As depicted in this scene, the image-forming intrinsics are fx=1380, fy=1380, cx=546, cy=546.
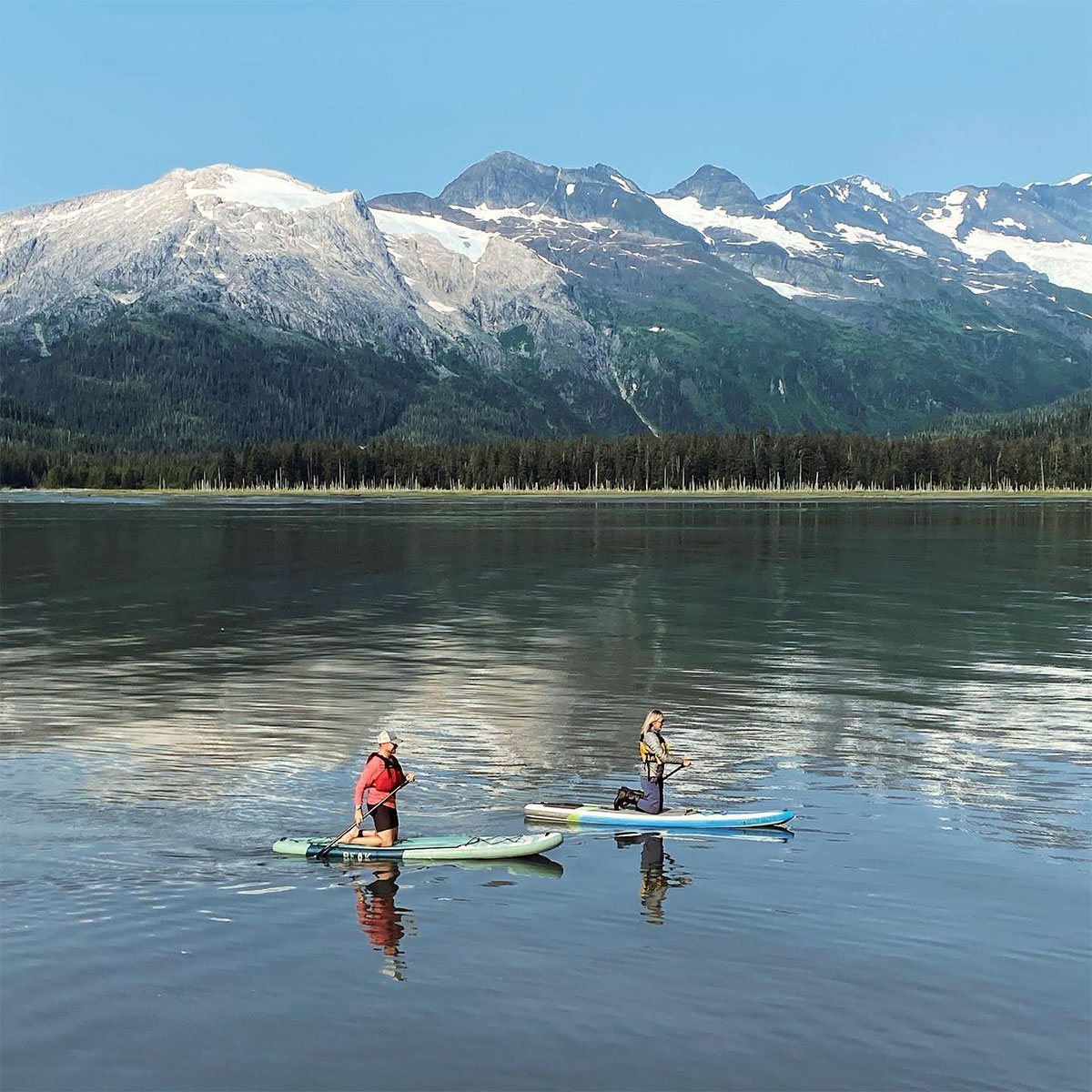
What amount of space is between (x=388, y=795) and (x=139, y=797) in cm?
1026

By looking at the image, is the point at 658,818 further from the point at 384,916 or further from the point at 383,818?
the point at 384,916

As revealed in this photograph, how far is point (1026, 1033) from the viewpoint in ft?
73.1

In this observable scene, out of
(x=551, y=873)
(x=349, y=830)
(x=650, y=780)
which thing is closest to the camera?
(x=551, y=873)

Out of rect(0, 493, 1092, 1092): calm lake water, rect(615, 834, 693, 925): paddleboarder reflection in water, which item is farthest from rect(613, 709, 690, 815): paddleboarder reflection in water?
rect(0, 493, 1092, 1092): calm lake water

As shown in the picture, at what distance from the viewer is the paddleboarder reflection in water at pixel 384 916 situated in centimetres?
2573

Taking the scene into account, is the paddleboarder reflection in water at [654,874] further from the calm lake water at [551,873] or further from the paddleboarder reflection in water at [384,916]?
the paddleboarder reflection in water at [384,916]

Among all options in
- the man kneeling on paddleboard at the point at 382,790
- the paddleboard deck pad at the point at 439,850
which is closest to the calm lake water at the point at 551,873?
the paddleboard deck pad at the point at 439,850

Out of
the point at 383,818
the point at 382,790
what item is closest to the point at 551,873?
the point at 383,818

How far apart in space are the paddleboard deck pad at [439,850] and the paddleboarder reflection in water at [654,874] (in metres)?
2.34

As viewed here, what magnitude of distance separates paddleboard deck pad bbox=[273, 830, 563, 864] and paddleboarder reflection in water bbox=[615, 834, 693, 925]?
2344 millimetres

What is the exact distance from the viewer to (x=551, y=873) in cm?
3180

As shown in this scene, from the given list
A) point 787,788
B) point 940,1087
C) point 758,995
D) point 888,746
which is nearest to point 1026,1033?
point 940,1087

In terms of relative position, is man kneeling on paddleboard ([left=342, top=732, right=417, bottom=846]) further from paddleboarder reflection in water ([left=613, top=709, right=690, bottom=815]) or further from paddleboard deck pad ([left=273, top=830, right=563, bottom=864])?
paddleboarder reflection in water ([left=613, top=709, right=690, bottom=815])

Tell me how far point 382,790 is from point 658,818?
7123 mm
